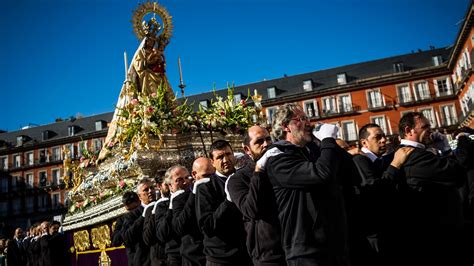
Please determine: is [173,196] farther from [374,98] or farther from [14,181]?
[14,181]

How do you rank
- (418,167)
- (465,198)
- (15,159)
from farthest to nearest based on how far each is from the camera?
(15,159), (465,198), (418,167)

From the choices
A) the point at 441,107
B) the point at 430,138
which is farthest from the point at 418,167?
the point at 441,107

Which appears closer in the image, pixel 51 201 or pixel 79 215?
pixel 79 215

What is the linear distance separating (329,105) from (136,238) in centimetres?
4497

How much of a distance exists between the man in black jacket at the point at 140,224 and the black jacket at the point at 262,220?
8.96 feet

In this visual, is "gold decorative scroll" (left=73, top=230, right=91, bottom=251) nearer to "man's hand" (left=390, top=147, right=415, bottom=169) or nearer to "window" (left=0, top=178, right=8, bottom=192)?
"man's hand" (left=390, top=147, right=415, bottom=169)

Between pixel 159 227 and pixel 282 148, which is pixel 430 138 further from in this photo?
pixel 159 227

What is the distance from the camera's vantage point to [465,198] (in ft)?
18.8

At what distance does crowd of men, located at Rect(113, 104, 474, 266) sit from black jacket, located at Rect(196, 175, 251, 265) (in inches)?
0.4

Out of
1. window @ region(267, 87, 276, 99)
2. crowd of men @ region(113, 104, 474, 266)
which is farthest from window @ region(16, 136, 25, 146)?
crowd of men @ region(113, 104, 474, 266)

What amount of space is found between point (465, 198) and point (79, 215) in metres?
7.82

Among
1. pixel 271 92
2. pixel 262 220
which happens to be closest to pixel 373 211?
pixel 262 220

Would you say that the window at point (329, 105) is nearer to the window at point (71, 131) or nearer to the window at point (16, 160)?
the window at point (71, 131)

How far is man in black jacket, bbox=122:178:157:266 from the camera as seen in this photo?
20.0 feet
